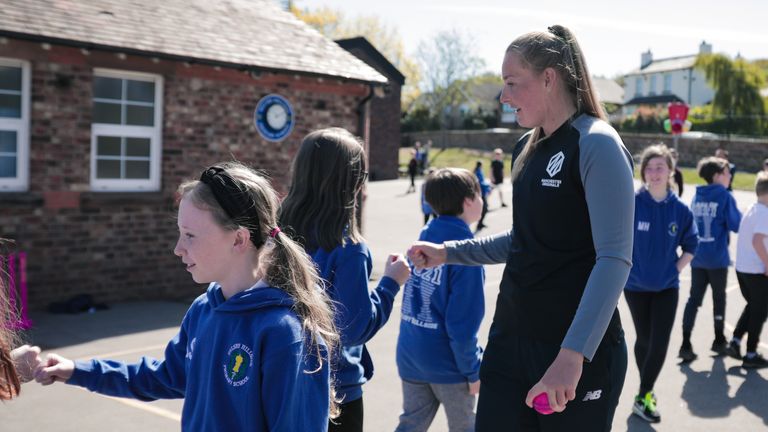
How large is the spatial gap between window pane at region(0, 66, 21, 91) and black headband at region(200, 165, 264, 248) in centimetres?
834

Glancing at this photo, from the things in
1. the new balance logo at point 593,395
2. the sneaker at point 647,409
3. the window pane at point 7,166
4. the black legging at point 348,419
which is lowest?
the sneaker at point 647,409

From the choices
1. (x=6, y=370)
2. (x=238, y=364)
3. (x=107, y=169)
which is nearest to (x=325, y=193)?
(x=238, y=364)

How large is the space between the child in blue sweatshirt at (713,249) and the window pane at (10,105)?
8.17 meters

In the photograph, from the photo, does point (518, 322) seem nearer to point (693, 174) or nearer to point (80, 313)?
point (80, 313)

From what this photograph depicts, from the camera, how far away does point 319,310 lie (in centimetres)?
238

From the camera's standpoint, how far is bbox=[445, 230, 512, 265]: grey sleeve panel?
3385 mm

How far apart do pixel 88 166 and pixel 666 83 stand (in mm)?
83256

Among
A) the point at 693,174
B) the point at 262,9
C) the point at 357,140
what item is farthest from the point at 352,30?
the point at 357,140

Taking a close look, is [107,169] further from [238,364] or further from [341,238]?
[238,364]

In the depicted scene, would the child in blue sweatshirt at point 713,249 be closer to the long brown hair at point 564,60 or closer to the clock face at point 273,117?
the long brown hair at point 564,60

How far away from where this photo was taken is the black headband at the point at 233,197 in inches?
92.3

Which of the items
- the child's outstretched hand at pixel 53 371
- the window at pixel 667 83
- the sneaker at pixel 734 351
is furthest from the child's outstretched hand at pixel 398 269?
the window at pixel 667 83

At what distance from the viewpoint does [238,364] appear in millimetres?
2180

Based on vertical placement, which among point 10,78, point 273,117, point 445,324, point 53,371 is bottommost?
point 445,324
